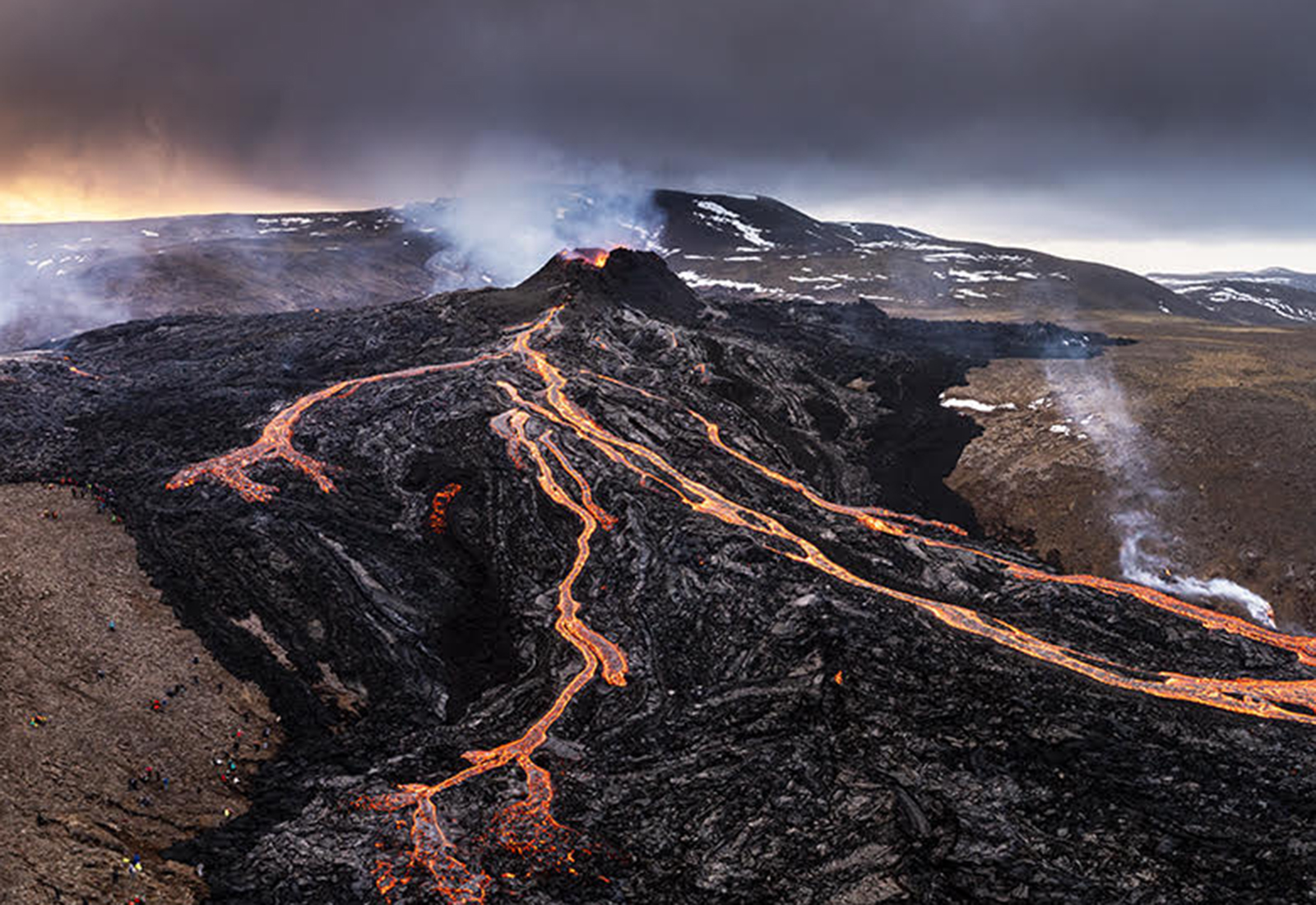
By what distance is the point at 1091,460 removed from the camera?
66000mm

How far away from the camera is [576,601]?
1895 inches

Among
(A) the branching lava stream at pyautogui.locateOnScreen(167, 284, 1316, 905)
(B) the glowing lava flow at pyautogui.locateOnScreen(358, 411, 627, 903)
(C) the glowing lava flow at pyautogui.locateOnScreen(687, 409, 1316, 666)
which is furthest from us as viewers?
(C) the glowing lava flow at pyautogui.locateOnScreen(687, 409, 1316, 666)

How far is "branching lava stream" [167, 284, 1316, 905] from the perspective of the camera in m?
31.1

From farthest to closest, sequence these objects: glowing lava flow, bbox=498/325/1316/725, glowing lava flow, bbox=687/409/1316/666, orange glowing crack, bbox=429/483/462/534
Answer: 1. orange glowing crack, bbox=429/483/462/534
2. glowing lava flow, bbox=687/409/1316/666
3. glowing lava flow, bbox=498/325/1316/725

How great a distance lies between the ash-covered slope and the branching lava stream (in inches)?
9.3

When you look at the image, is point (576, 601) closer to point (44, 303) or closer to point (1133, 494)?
point (1133, 494)

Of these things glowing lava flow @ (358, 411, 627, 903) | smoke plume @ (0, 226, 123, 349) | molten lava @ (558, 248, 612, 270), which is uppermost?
molten lava @ (558, 248, 612, 270)

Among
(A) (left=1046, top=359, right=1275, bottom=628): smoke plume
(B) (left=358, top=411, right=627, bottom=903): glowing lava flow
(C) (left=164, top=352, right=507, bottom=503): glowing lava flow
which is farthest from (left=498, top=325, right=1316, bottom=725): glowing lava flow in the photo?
(C) (left=164, top=352, right=507, bottom=503): glowing lava flow

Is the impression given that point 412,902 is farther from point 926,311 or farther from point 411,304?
point 926,311

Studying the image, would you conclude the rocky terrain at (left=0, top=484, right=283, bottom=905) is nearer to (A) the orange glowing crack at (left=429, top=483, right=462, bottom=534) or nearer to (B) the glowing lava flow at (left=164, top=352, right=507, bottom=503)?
(B) the glowing lava flow at (left=164, top=352, right=507, bottom=503)

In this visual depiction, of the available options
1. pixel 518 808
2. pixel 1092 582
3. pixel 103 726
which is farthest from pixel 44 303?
pixel 1092 582

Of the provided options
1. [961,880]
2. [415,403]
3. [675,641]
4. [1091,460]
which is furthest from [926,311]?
[961,880]

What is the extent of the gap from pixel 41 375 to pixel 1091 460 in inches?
4095

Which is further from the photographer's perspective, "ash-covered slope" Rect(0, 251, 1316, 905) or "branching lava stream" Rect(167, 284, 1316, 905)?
"branching lava stream" Rect(167, 284, 1316, 905)
